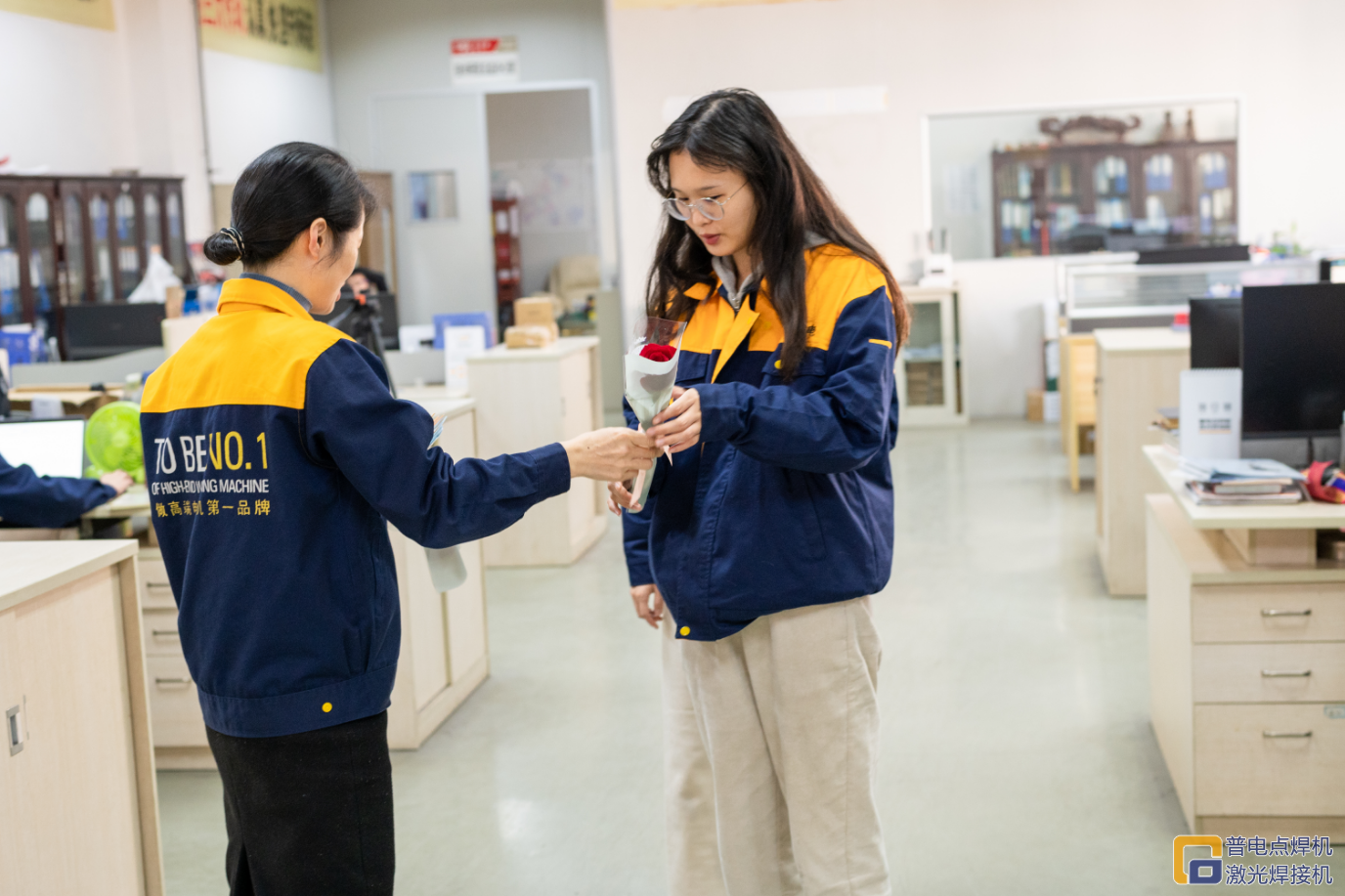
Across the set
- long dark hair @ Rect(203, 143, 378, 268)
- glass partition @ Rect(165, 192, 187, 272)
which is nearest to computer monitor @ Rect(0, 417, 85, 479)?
long dark hair @ Rect(203, 143, 378, 268)

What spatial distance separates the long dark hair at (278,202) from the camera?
157 centimetres

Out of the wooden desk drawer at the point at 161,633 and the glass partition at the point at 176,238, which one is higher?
the glass partition at the point at 176,238

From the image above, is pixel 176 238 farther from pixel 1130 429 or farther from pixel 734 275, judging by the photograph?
pixel 734 275

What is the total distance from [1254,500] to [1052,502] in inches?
146

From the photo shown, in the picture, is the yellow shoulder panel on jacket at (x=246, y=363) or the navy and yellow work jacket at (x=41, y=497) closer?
the yellow shoulder panel on jacket at (x=246, y=363)

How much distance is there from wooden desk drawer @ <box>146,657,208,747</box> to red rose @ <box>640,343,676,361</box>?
2.27 meters

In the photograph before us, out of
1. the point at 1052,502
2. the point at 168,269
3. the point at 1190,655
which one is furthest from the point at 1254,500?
the point at 168,269

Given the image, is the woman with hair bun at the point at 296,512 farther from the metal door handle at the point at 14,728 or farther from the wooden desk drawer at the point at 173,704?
the wooden desk drawer at the point at 173,704

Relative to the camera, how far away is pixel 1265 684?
8.57 feet

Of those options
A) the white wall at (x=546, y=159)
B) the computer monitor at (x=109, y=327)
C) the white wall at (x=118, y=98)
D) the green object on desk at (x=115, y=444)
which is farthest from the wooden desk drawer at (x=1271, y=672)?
the white wall at (x=546, y=159)

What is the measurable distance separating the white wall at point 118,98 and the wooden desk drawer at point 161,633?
5659 mm

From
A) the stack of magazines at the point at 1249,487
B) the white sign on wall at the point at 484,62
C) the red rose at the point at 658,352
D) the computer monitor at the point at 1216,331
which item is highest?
the white sign on wall at the point at 484,62

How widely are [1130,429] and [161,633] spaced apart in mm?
3296

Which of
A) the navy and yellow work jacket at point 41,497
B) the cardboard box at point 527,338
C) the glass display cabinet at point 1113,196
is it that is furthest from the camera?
the glass display cabinet at point 1113,196
